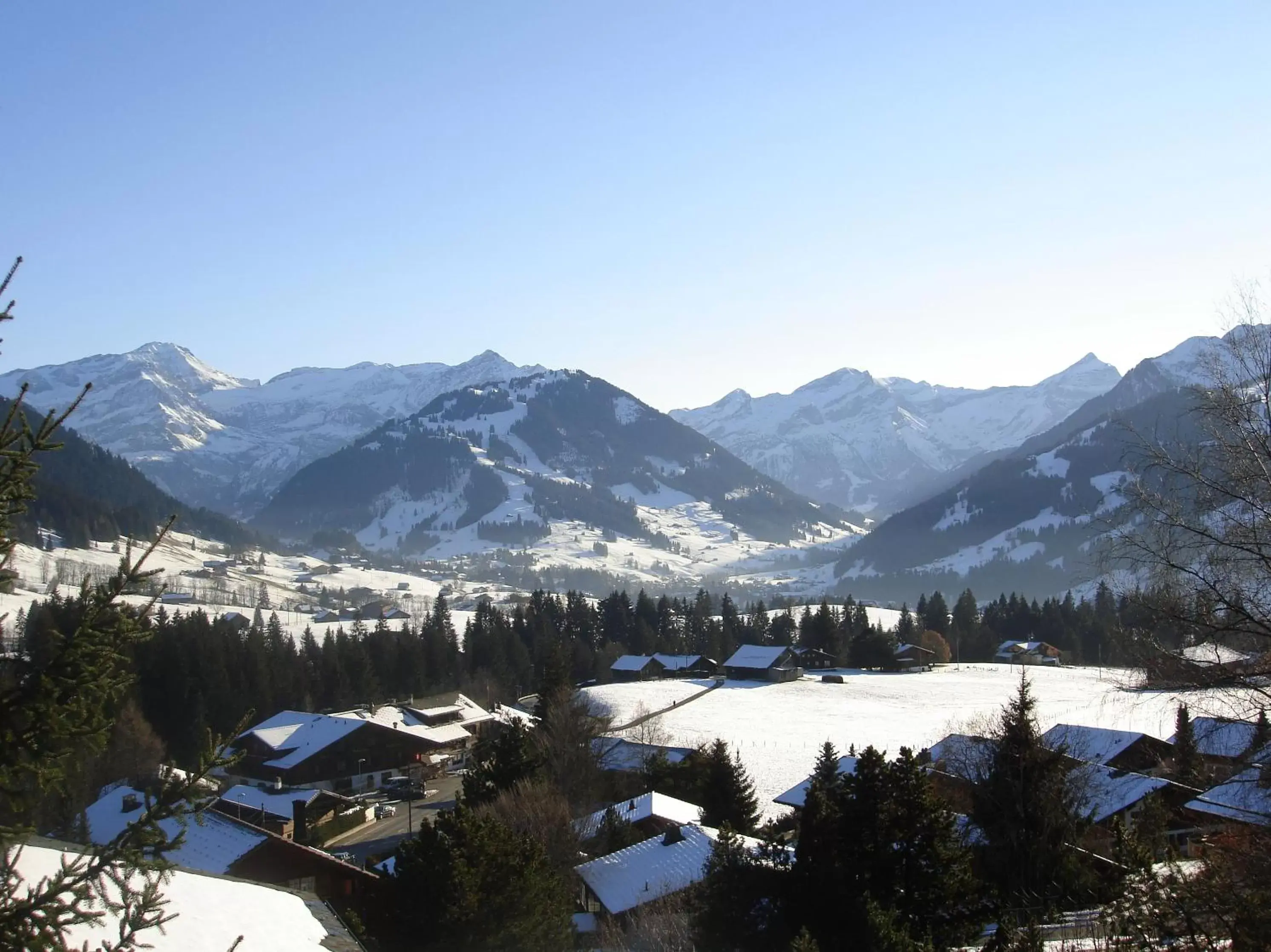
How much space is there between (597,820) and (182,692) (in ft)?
135

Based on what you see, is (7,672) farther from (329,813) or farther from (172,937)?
(329,813)

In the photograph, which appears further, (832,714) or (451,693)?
(451,693)

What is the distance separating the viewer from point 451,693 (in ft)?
246

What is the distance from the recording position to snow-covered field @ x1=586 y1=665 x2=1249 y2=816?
48250 mm

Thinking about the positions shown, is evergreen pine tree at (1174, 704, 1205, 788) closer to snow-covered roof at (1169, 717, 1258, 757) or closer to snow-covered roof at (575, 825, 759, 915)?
snow-covered roof at (1169, 717, 1258, 757)

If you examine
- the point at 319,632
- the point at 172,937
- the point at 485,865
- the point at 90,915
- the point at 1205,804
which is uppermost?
the point at 90,915

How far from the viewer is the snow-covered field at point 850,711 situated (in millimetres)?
48250

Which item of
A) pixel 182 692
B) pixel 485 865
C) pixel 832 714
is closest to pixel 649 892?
pixel 485 865

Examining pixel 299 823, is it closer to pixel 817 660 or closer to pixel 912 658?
pixel 817 660

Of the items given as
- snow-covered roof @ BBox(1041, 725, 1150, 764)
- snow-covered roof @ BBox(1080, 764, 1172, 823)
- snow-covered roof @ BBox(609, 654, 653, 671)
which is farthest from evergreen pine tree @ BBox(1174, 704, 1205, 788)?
snow-covered roof @ BBox(609, 654, 653, 671)

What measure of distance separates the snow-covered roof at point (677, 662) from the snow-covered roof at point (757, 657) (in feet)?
11.7

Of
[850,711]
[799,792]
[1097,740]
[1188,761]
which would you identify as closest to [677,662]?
[850,711]

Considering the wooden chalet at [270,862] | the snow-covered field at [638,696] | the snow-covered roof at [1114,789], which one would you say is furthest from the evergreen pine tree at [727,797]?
the snow-covered field at [638,696]

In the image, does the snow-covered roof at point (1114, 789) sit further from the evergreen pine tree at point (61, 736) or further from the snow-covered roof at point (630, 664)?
the snow-covered roof at point (630, 664)
